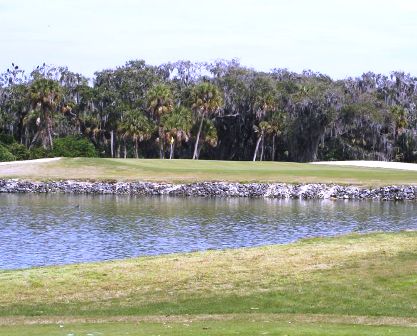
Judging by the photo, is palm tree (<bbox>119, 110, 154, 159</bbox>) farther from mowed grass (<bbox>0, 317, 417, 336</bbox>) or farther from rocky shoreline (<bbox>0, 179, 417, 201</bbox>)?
mowed grass (<bbox>0, 317, 417, 336</bbox>)

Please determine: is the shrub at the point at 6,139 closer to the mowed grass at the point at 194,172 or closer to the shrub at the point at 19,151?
the shrub at the point at 19,151

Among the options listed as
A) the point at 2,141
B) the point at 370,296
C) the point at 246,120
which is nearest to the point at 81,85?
the point at 2,141

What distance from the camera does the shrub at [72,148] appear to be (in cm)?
8444

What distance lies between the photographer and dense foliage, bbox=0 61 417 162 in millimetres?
89938

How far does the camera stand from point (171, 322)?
52.1 feet

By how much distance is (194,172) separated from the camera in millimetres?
68938

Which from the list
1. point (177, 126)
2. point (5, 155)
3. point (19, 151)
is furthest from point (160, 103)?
point (5, 155)

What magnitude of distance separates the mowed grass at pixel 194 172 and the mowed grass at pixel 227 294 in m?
40.2

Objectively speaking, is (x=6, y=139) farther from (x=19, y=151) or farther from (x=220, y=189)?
(x=220, y=189)

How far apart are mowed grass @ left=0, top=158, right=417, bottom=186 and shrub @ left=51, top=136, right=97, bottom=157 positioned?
9939 millimetres

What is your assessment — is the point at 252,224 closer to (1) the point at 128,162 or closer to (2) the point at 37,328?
(2) the point at 37,328

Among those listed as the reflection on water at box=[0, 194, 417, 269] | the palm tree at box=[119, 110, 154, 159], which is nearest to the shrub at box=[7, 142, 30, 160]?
the palm tree at box=[119, 110, 154, 159]

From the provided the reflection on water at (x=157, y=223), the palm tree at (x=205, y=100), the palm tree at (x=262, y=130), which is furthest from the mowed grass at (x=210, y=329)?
the palm tree at (x=262, y=130)

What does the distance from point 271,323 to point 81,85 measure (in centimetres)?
8799
